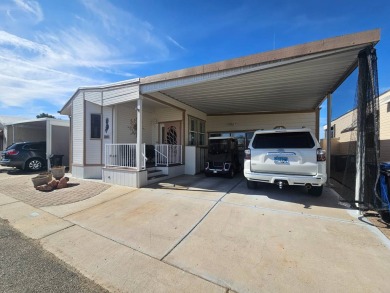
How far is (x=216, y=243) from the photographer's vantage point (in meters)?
3.17

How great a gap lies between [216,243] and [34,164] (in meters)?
13.0

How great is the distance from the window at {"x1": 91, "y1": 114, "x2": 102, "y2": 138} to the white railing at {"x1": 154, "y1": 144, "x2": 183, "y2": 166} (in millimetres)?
2746

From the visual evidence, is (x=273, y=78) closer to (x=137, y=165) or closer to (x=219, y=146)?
(x=219, y=146)

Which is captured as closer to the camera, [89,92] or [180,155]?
[89,92]

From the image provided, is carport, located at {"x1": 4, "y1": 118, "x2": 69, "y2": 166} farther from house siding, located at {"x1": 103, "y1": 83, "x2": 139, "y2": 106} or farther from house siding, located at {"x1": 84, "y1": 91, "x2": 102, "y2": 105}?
house siding, located at {"x1": 103, "y1": 83, "x2": 139, "y2": 106}

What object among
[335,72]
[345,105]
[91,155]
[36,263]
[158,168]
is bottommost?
[36,263]

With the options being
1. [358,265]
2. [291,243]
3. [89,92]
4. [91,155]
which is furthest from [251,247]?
[89,92]

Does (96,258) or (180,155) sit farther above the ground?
(180,155)

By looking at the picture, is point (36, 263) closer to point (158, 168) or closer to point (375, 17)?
point (158, 168)

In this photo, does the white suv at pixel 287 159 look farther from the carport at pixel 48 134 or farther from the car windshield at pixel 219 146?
the carport at pixel 48 134

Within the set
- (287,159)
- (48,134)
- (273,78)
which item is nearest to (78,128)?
(48,134)

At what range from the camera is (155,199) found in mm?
5633

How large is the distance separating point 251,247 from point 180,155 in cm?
743

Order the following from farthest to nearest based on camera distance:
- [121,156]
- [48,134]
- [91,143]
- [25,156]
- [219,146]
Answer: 1. [48,134]
2. [25,156]
3. [219,146]
4. [91,143]
5. [121,156]
